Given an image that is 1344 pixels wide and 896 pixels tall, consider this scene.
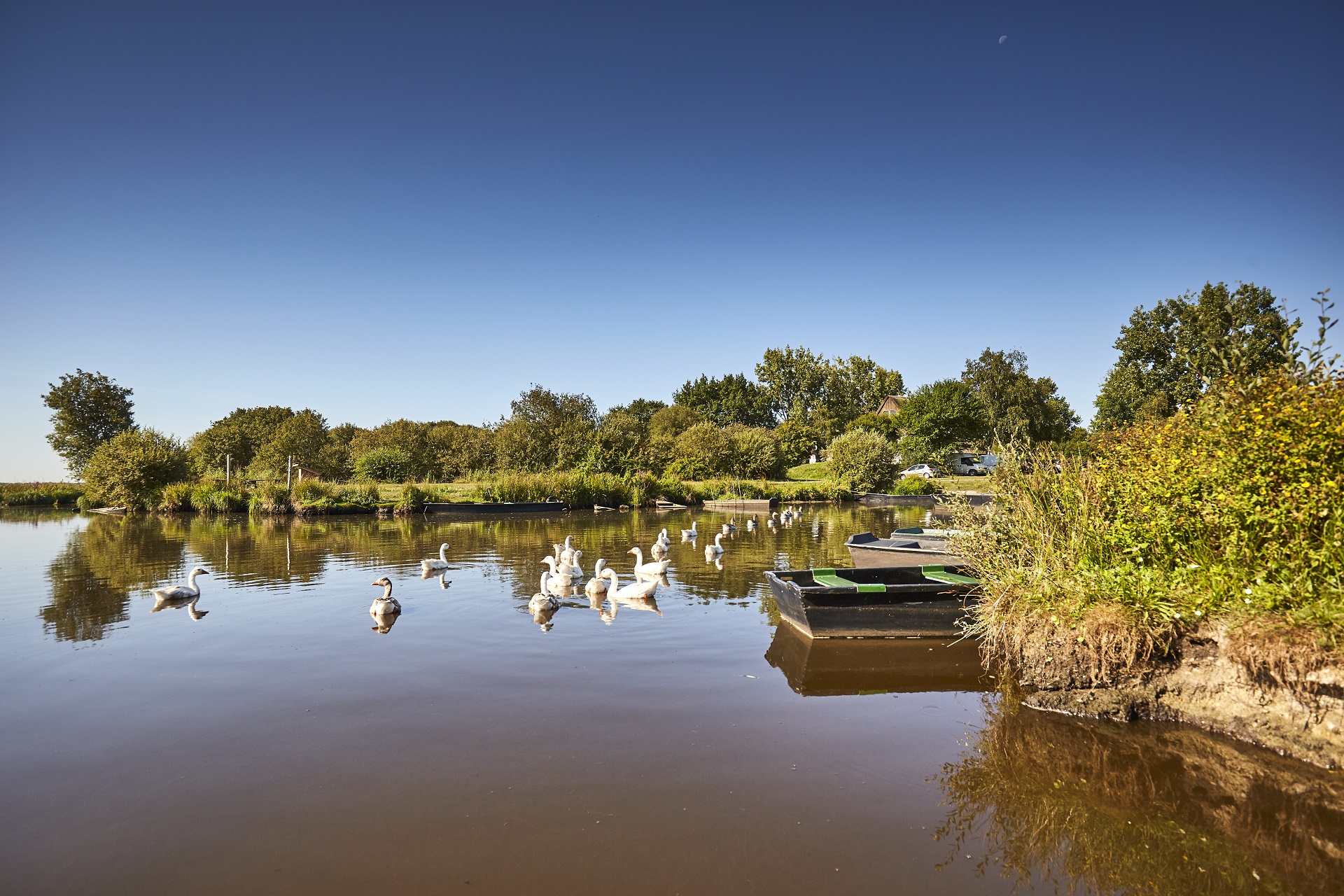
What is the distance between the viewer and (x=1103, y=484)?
340 inches

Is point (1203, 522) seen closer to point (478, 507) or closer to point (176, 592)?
point (176, 592)

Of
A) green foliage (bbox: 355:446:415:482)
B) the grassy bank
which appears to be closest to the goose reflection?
green foliage (bbox: 355:446:415:482)

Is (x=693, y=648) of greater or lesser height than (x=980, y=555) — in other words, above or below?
below

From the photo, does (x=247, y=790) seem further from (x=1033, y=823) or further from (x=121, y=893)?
(x=1033, y=823)

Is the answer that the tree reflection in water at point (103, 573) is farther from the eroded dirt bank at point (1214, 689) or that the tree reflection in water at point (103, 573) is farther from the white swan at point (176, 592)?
the eroded dirt bank at point (1214, 689)

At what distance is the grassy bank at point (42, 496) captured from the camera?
53.6 meters

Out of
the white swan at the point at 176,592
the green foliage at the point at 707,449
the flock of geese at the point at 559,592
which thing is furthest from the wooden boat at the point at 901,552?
the green foliage at the point at 707,449

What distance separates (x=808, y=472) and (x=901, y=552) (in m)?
51.2

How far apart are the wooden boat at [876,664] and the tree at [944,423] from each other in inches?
2113

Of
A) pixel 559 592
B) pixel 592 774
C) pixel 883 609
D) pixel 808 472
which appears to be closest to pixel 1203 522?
pixel 883 609

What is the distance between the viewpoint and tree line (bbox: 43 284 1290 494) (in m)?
46.6

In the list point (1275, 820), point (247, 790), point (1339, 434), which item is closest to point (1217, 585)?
point (1339, 434)

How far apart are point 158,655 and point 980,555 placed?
11739 millimetres

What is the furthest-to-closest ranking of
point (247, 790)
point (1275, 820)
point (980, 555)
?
point (980, 555) → point (247, 790) → point (1275, 820)
